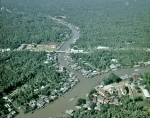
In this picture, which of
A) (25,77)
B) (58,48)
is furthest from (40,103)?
(58,48)

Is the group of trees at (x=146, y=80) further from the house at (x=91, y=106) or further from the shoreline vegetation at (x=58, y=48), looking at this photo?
the house at (x=91, y=106)

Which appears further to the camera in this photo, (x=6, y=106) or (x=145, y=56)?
(x=145, y=56)

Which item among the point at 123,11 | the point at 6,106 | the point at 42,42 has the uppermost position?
the point at 123,11

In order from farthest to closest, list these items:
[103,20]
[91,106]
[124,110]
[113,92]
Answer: [103,20], [113,92], [91,106], [124,110]

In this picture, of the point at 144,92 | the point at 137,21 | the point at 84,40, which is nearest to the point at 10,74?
the point at 144,92

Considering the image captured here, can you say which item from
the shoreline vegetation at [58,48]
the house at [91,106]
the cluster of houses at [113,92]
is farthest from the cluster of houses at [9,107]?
the house at [91,106]

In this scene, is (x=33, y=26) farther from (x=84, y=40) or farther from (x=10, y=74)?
(x=10, y=74)

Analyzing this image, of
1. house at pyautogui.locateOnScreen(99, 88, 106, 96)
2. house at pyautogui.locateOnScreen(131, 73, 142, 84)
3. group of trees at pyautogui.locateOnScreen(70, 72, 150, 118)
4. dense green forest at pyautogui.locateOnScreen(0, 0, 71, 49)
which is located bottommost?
group of trees at pyautogui.locateOnScreen(70, 72, 150, 118)

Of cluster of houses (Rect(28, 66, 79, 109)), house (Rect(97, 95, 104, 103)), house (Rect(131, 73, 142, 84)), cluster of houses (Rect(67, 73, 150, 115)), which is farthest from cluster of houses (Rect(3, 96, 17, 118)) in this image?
house (Rect(131, 73, 142, 84))

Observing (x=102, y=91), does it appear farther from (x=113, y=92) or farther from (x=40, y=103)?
(x=40, y=103)

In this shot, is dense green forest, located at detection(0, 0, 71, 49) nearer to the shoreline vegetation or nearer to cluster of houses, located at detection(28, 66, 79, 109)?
the shoreline vegetation

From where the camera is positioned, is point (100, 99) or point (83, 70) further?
point (83, 70)
